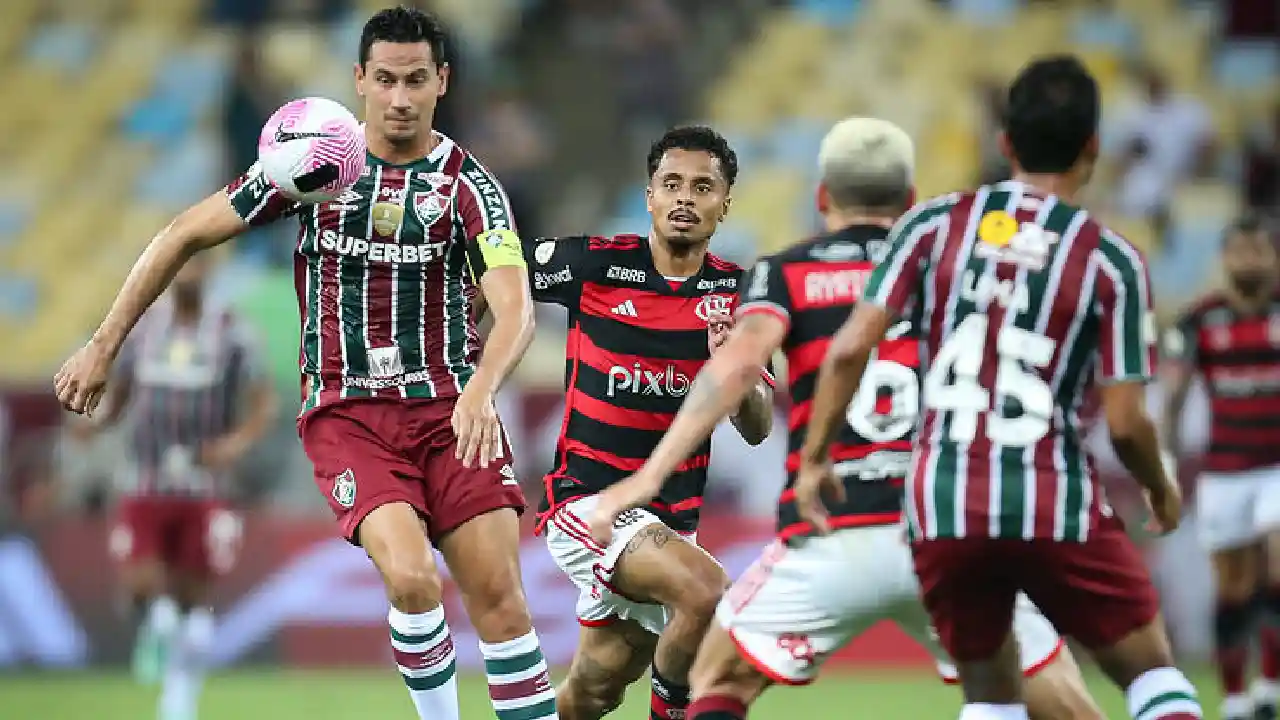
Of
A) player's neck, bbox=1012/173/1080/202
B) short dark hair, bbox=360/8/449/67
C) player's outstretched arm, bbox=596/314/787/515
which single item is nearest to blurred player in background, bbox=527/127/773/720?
short dark hair, bbox=360/8/449/67

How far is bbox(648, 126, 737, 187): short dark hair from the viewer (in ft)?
22.0

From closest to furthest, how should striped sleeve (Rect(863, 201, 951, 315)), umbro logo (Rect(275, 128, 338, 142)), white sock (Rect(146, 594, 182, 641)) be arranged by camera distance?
striped sleeve (Rect(863, 201, 951, 315)), umbro logo (Rect(275, 128, 338, 142)), white sock (Rect(146, 594, 182, 641))

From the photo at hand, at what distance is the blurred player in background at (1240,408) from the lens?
10547mm

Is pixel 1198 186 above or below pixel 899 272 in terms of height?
A: below

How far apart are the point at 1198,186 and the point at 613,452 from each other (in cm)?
967

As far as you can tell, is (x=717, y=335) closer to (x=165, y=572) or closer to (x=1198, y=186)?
(x=165, y=572)

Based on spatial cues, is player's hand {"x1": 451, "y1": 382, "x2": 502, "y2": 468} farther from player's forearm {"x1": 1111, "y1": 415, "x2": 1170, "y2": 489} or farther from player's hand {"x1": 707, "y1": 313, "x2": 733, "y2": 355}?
player's forearm {"x1": 1111, "y1": 415, "x2": 1170, "y2": 489}

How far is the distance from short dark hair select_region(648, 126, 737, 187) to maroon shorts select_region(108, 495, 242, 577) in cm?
522

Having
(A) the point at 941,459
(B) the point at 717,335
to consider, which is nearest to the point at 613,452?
(B) the point at 717,335

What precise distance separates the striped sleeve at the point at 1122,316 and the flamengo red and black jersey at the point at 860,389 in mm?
761

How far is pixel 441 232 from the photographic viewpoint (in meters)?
6.37

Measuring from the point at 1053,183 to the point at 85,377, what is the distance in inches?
111

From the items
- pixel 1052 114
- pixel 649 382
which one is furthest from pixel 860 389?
pixel 649 382

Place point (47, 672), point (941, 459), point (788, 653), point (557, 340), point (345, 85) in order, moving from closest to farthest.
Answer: point (941, 459), point (788, 653), point (47, 672), point (557, 340), point (345, 85)
